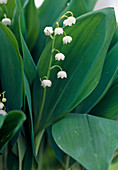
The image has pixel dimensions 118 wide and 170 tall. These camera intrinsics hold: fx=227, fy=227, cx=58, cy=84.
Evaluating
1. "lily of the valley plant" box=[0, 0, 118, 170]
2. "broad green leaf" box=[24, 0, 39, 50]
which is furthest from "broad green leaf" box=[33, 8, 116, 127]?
"broad green leaf" box=[24, 0, 39, 50]

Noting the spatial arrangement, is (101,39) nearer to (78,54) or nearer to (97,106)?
(78,54)

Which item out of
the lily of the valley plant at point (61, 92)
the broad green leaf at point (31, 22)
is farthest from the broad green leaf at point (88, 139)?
the broad green leaf at point (31, 22)

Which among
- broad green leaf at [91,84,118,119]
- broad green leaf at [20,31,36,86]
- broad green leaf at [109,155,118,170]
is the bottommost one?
broad green leaf at [109,155,118,170]

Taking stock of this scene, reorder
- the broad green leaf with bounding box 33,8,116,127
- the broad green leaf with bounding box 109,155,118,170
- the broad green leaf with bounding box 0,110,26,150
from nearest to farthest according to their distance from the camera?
the broad green leaf with bounding box 0,110,26,150
the broad green leaf with bounding box 33,8,116,127
the broad green leaf with bounding box 109,155,118,170

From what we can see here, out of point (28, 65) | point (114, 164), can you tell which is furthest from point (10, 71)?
point (114, 164)

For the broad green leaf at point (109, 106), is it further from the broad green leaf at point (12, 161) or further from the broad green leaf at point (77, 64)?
the broad green leaf at point (12, 161)

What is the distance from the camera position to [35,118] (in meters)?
0.45

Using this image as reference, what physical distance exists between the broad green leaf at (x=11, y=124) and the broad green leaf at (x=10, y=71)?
6 centimetres

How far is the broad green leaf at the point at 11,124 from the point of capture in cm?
31

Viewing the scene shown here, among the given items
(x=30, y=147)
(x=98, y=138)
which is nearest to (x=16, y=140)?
(x=30, y=147)

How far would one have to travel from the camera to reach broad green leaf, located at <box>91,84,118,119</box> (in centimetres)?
47

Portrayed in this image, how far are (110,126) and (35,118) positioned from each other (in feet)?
0.48

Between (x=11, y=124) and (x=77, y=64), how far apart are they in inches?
6.6

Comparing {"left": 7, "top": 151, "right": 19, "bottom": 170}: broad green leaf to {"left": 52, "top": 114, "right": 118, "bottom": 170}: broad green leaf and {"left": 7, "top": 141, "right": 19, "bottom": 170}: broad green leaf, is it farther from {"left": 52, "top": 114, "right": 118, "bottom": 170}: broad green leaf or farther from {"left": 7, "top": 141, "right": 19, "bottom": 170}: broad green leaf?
{"left": 52, "top": 114, "right": 118, "bottom": 170}: broad green leaf
